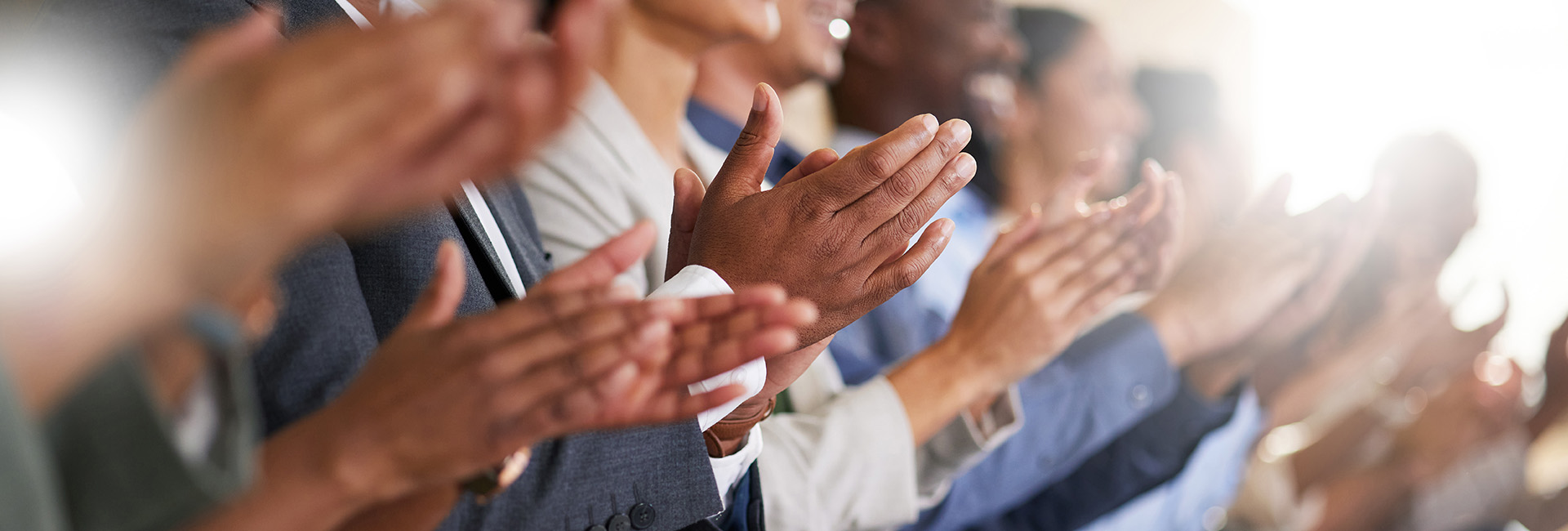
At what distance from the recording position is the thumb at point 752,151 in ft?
2.24

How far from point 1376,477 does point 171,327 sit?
259 centimetres

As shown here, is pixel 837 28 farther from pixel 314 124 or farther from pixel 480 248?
pixel 314 124

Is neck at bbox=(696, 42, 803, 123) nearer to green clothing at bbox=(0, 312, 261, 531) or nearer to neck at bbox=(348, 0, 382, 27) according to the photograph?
neck at bbox=(348, 0, 382, 27)

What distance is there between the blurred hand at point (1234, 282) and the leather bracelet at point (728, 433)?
762 mm

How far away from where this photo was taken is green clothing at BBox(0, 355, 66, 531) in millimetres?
332

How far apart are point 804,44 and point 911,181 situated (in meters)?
0.78

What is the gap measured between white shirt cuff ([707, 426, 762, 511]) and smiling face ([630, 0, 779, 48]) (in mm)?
418

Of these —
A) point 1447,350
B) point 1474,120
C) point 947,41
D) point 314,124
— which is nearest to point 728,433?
point 314,124

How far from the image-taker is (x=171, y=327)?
325 millimetres

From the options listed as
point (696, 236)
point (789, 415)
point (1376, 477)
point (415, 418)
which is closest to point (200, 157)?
point (415, 418)

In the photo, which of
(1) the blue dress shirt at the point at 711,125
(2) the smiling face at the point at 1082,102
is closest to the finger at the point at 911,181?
(1) the blue dress shirt at the point at 711,125

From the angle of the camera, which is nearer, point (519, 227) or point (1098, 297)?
point (519, 227)

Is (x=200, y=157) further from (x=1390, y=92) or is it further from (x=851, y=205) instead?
(x=1390, y=92)

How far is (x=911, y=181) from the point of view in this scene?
0.65 meters
